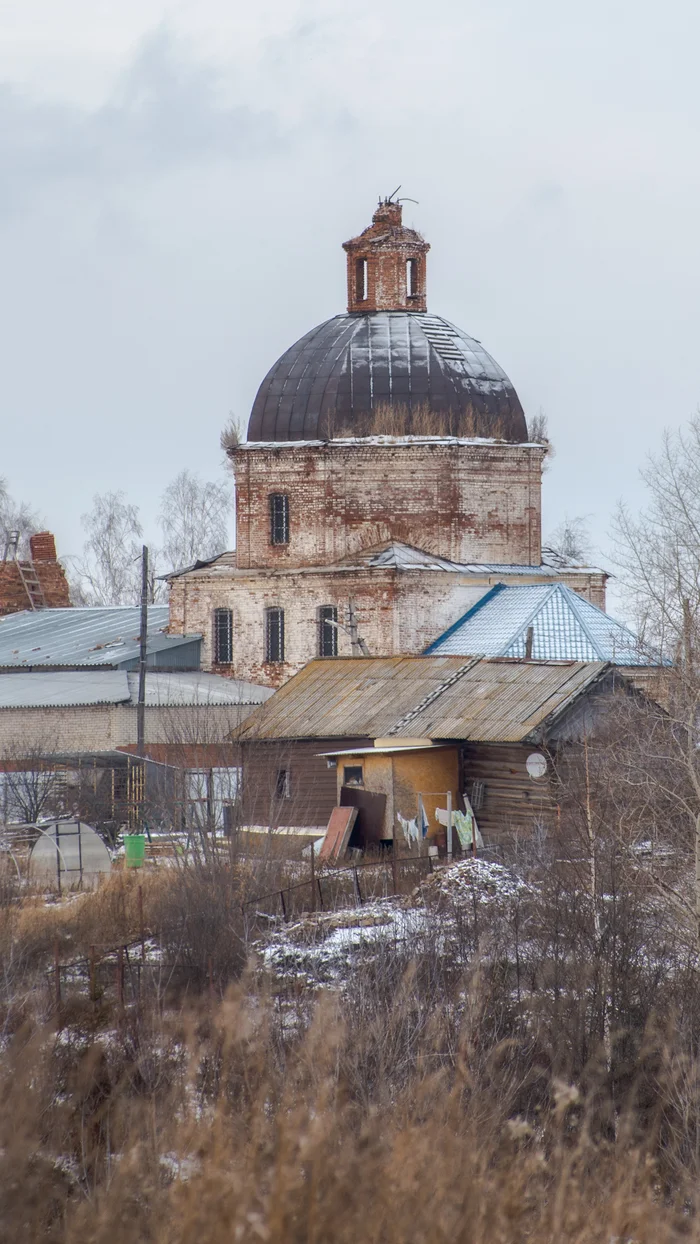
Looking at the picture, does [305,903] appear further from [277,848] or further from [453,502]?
[453,502]

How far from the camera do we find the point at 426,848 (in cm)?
2014

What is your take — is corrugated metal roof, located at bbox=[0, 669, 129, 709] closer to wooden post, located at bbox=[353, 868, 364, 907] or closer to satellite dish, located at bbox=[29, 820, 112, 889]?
satellite dish, located at bbox=[29, 820, 112, 889]

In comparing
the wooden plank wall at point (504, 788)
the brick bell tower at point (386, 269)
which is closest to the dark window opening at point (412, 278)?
the brick bell tower at point (386, 269)

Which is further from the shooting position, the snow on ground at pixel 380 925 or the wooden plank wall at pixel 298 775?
the wooden plank wall at pixel 298 775

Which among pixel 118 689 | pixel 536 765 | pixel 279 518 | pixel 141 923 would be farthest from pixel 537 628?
pixel 141 923

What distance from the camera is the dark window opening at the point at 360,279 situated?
31.2 m

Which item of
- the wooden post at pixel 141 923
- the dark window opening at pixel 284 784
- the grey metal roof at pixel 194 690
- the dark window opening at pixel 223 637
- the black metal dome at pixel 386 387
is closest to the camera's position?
the wooden post at pixel 141 923

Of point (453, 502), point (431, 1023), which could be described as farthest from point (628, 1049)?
point (453, 502)

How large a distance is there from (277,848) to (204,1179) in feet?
44.3

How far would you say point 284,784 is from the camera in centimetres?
2338

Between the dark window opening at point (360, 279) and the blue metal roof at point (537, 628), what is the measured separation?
696cm

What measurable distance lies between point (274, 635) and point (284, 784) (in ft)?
21.5

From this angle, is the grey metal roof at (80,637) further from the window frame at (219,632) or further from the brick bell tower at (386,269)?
the brick bell tower at (386,269)

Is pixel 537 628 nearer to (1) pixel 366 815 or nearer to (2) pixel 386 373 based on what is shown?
(2) pixel 386 373
